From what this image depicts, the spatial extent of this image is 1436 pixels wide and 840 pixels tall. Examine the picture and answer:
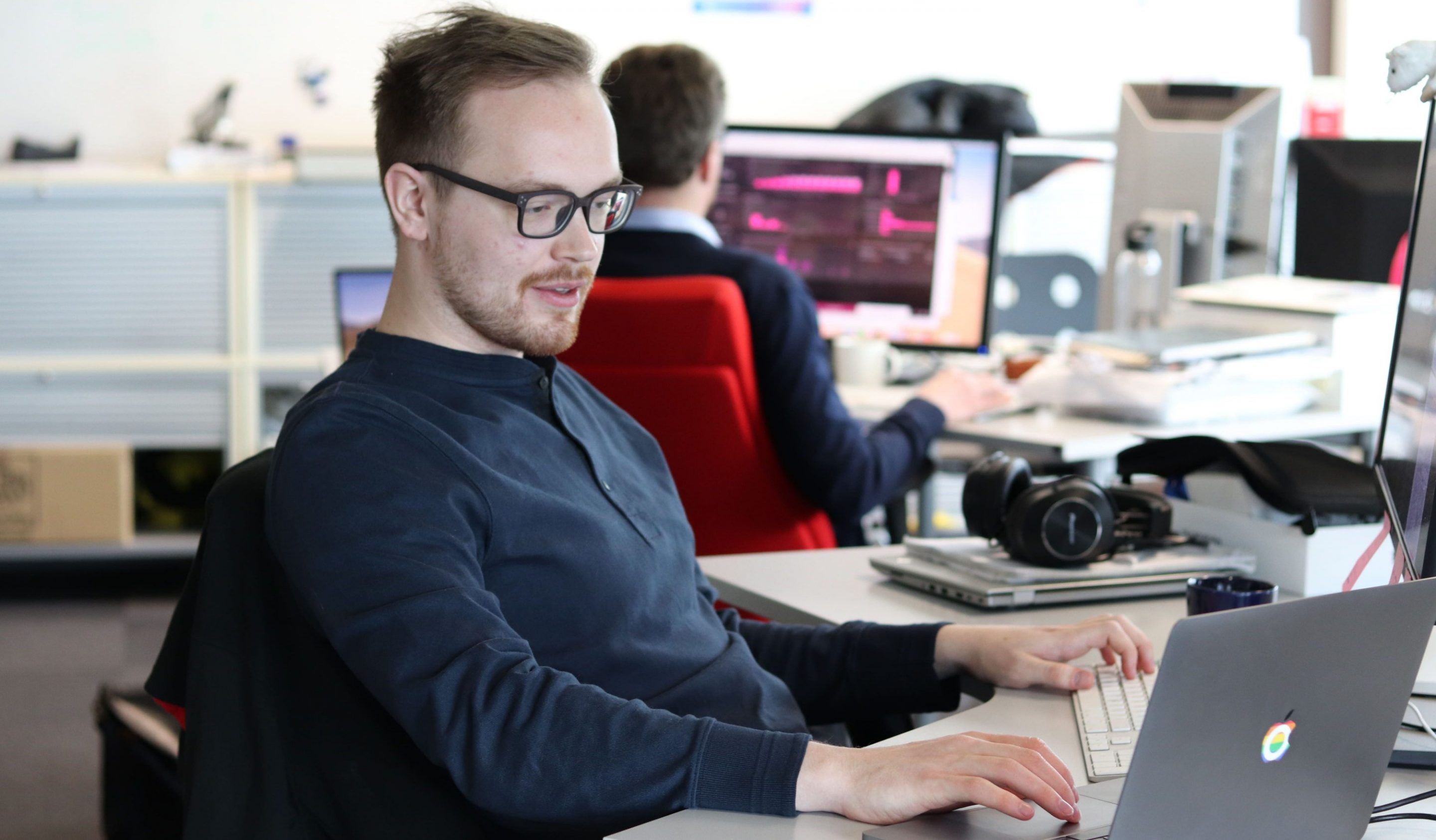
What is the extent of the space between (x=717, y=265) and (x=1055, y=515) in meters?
0.77

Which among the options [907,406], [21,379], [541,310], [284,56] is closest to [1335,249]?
[907,406]

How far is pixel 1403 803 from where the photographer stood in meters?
1.00

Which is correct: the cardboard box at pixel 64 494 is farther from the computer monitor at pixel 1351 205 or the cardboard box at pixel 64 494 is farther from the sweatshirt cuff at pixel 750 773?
the sweatshirt cuff at pixel 750 773

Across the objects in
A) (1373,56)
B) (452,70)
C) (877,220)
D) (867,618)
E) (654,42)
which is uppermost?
(1373,56)

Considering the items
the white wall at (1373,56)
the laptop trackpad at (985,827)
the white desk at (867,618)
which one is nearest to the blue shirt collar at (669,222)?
the white desk at (867,618)

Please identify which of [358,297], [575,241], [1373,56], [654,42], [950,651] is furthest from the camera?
[1373,56]

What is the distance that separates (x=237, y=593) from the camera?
104 centimetres

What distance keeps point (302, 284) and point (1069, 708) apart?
3.32 metres

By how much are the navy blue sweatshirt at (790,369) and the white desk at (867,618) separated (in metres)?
0.33

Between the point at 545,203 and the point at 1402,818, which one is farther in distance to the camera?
the point at 545,203

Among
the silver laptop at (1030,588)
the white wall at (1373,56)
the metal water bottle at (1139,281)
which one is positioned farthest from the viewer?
the white wall at (1373,56)

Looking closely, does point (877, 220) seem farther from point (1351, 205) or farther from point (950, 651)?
point (950, 651)

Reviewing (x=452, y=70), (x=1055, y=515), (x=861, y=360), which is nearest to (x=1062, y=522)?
(x=1055, y=515)

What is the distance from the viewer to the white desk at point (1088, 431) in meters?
2.35
